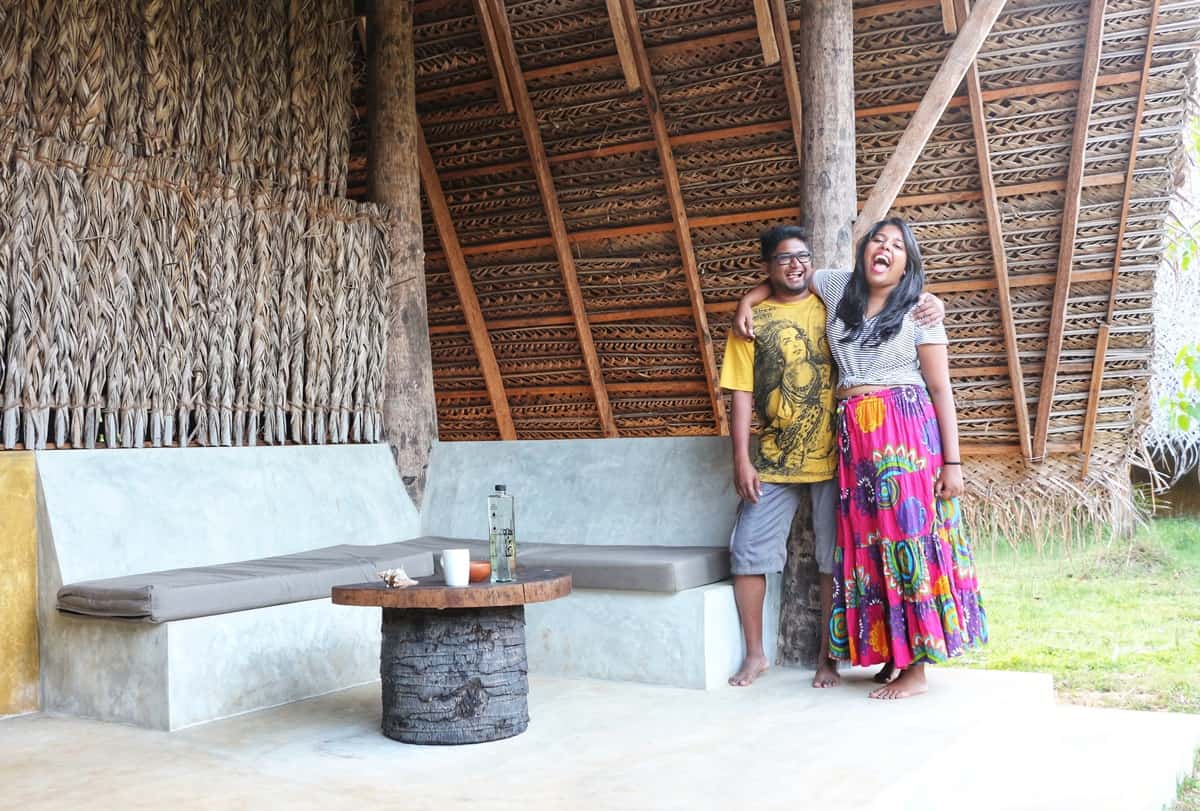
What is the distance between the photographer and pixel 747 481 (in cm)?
364

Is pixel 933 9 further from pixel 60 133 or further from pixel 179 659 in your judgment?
pixel 179 659

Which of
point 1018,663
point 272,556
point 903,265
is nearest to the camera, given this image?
point 903,265

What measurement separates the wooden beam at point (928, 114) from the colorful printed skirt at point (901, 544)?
0.77 meters

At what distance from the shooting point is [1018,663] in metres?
A: 5.71

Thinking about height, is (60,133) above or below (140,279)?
above

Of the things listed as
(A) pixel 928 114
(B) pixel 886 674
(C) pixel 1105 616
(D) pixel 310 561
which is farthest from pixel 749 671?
(C) pixel 1105 616

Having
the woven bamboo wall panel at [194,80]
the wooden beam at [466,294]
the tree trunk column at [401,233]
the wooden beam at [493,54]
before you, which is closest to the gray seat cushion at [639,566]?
the tree trunk column at [401,233]

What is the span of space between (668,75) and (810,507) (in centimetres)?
287

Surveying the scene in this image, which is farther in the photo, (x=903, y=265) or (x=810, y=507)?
(x=810, y=507)

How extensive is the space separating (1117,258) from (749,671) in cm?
316

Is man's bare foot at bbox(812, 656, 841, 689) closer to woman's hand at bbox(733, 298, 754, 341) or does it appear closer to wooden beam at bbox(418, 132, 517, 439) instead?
woman's hand at bbox(733, 298, 754, 341)

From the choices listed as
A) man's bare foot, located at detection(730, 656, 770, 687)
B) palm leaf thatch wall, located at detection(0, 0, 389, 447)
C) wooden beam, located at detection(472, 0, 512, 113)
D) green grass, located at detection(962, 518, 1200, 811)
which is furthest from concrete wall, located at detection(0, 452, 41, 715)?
green grass, located at detection(962, 518, 1200, 811)

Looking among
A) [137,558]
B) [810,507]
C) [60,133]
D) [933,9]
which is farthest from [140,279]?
[933,9]

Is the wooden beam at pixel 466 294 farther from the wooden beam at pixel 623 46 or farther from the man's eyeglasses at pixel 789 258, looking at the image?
the man's eyeglasses at pixel 789 258
